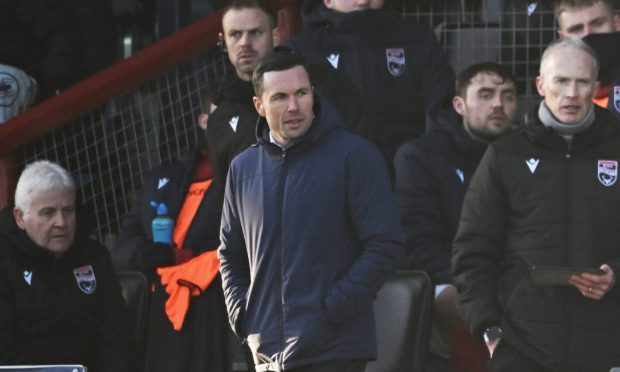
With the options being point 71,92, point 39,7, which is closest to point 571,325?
point 71,92

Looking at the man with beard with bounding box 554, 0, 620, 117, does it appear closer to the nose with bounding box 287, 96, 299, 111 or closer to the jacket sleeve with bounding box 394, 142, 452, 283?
the jacket sleeve with bounding box 394, 142, 452, 283

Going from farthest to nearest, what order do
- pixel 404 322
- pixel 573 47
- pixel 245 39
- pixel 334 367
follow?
pixel 245 39
pixel 404 322
pixel 573 47
pixel 334 367

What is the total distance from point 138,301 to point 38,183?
76cm

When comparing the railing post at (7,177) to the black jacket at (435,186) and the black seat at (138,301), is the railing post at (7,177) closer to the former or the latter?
the black seat at (138,301)

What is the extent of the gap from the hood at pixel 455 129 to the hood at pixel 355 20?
697 millimetres

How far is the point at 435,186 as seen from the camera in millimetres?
8289

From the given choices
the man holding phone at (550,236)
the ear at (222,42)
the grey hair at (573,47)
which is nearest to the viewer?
the man holding phone at (550,236)

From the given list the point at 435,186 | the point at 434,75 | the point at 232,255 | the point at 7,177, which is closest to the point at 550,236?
the point at 232,255

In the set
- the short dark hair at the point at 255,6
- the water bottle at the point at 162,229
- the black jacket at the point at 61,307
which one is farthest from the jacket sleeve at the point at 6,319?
the short dark hair at the point at 255,6

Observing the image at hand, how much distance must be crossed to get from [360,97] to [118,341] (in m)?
1.55

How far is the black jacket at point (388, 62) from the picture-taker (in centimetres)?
895

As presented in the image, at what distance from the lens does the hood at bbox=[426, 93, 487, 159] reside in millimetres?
8406

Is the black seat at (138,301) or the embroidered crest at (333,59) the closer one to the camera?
the black seat at (138,301)

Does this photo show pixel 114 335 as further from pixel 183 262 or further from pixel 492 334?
pixel 492 334
